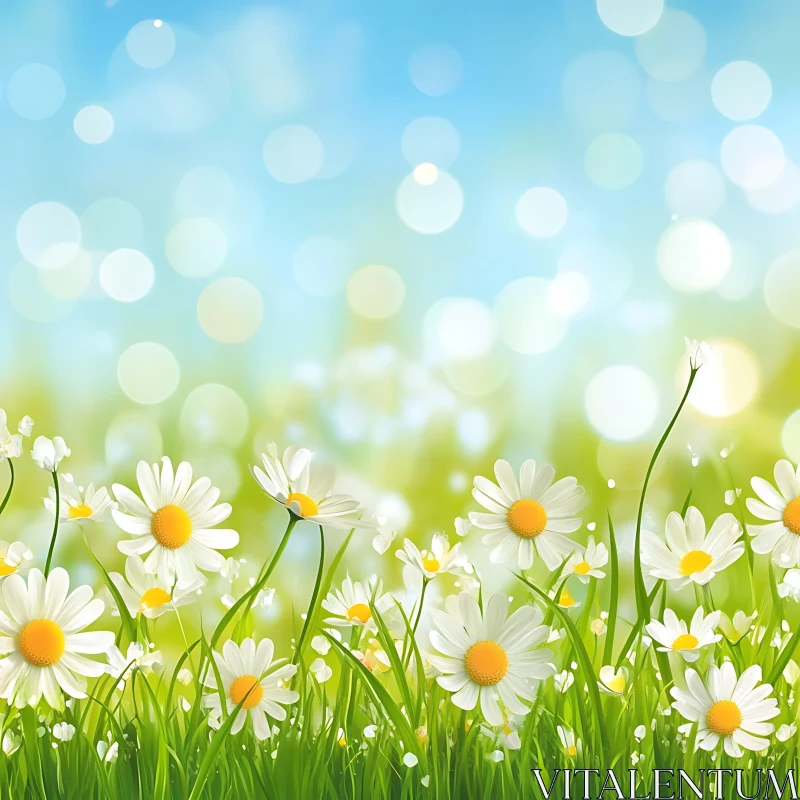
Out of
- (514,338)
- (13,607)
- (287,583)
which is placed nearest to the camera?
(13,607)

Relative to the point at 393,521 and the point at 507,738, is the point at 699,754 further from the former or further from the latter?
the point at 393,521

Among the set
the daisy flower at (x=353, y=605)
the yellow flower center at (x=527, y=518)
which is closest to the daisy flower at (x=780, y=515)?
the yellow flower center at (x=527, y=518)

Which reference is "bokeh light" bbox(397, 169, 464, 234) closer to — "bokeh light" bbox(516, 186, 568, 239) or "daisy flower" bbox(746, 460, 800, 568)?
"bokeh light" bbox(516, 186, 568, 239)

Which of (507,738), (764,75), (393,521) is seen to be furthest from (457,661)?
(764,75)

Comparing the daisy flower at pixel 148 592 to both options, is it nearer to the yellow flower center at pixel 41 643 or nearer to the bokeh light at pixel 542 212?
the yellow flower center at pixel 41 643

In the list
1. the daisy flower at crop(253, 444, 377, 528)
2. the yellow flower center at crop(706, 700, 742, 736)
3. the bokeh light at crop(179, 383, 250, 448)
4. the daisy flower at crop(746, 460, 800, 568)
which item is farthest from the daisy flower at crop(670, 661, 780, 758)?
the bokeh light at crop(179, 383, 250, 448)

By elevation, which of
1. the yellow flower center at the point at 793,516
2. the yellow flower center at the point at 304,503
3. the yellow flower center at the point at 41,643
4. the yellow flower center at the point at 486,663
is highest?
the yellow flower center at the point at 793,516
